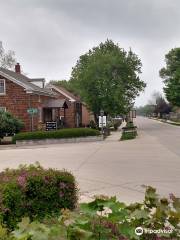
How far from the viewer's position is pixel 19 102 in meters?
43.8

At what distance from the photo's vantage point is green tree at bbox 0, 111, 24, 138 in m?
37.7

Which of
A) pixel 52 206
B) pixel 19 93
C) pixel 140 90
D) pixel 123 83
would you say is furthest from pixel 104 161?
pixel 140 90

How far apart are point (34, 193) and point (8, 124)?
32.0m

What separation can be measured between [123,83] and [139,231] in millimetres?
55786

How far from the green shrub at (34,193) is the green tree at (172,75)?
231 feet

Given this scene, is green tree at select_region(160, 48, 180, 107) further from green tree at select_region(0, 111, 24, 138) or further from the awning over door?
green tree at select_region(0, 111, 24, 138)

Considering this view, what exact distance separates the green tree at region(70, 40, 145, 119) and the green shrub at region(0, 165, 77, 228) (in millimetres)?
46188

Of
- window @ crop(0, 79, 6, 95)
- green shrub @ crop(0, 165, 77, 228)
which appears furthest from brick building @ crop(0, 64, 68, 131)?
green shrub @ crop(0, 165, 77, 228)

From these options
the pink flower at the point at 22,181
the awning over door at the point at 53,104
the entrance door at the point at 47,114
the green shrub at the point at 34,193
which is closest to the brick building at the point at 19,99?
the awning over door at the point at 53,104

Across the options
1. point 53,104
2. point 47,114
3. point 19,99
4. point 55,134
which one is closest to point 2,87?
point 19,99

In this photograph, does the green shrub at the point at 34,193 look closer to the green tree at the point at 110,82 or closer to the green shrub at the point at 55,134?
the green shrub at the point at 55,134

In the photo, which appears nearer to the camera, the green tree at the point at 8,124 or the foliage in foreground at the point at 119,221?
the foliage in foreground at the point at 119,221

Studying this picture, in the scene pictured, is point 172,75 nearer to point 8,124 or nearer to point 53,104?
point 53,104

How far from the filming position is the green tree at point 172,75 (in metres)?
76.9
